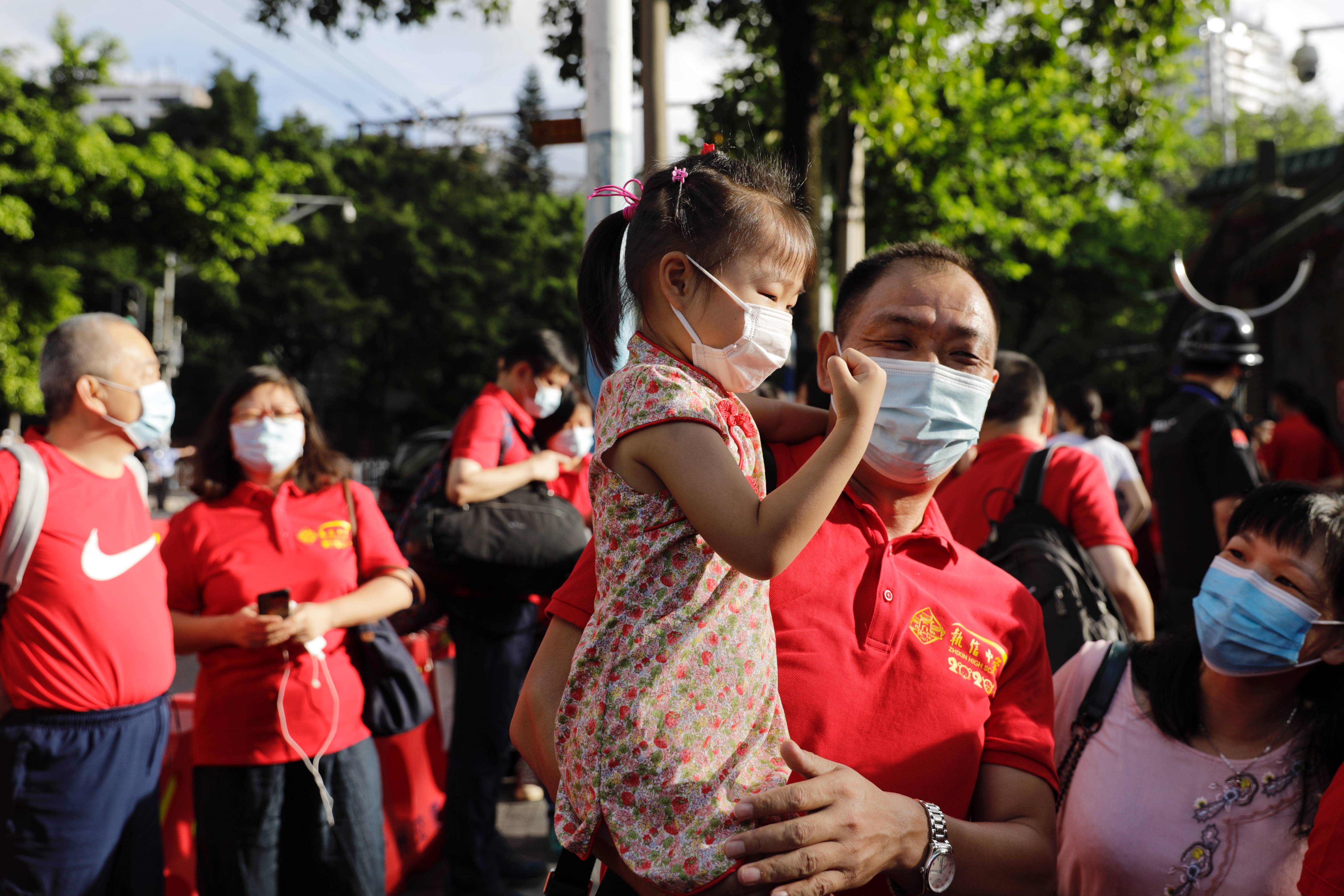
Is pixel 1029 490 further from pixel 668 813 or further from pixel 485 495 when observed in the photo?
pixel 668 813

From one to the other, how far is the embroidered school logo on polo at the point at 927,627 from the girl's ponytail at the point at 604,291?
0.67 meters

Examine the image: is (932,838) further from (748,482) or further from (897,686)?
(748,482)

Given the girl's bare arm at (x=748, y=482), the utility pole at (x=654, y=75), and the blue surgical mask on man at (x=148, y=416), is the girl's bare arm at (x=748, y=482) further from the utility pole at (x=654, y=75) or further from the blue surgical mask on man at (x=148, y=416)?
the utility pole at (x=654, y=75)

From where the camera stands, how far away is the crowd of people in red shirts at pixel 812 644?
1.74 metres

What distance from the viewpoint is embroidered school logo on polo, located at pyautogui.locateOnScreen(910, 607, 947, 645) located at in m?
1.82

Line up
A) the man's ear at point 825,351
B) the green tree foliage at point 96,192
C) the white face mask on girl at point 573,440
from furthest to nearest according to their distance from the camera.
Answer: the green tree foliage at point 96,192, the white face mask on girl at point 573,440, the man's ear at point 825,351

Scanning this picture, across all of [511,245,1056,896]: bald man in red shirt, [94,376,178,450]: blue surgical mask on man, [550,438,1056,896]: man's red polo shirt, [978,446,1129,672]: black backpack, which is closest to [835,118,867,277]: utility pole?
[978,446,1129,672]: black backpack

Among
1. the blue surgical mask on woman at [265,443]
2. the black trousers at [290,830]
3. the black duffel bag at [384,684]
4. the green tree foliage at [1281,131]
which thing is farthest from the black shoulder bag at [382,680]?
the green tree foliage at [1281,131]

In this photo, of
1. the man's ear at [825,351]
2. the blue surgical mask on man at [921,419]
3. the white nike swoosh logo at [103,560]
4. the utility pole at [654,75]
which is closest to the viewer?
the blue surgical mask on man at [921,419]

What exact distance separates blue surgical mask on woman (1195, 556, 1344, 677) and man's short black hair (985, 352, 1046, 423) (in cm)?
168

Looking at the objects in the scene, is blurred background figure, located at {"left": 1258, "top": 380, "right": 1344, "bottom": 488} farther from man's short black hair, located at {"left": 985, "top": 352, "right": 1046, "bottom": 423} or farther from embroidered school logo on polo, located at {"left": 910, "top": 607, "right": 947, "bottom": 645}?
embroidered school logo on polo, located at {"left": 910, "top": 607, "right": 947, "bottom": 645}

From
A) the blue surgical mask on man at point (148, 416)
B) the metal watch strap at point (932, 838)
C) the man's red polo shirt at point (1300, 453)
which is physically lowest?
the man's red polo shirt at point (1300, 453)

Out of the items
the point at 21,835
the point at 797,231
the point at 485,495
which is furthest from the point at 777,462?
the point at 485,495

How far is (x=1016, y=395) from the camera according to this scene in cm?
411
